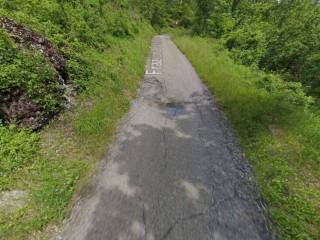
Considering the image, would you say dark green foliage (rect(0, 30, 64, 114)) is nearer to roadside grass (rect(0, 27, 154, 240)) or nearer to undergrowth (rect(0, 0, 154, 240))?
undergrowth (rect(0, 0, 154, 240))

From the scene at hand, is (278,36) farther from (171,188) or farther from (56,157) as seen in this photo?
(56,157)

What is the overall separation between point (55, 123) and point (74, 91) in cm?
137

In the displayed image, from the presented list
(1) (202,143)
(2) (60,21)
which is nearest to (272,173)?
(1) (202,143)

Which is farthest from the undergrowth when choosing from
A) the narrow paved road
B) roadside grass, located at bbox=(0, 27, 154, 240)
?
the narrow paved road

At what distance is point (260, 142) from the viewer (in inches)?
189

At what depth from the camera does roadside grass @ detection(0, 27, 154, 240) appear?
115 inches

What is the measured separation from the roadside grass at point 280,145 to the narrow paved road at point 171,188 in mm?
315

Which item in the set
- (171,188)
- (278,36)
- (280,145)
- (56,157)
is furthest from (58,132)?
(278,36)

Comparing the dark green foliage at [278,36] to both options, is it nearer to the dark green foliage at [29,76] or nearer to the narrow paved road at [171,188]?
the narrow paved road at [171,188]

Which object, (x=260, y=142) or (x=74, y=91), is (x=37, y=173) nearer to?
(x=74, y=91)

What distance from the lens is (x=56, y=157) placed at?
4.07 meters

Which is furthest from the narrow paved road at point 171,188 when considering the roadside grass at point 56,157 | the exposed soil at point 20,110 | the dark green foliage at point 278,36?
the dark green foliage at point 278,36

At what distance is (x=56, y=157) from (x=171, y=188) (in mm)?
2327

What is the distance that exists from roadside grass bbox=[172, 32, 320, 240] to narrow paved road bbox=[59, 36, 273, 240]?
1.03 feet
